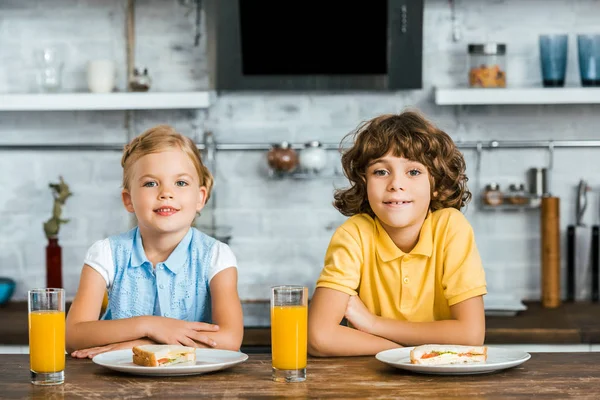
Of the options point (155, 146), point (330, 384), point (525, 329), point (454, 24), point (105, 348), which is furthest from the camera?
point (454, 24)

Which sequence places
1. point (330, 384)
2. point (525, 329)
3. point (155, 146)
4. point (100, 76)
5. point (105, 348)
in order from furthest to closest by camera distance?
point (100, 76), point (525, 329), point (155, 146), point (105, 348), point (330, 384)

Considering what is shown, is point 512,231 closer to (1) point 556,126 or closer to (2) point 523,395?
(1) point 556,126


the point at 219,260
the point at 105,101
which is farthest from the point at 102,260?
the point at 105,101

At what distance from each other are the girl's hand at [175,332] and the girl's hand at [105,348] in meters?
0.02

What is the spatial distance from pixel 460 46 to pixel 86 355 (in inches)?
79.1

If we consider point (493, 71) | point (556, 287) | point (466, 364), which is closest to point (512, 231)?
point (556, 287)

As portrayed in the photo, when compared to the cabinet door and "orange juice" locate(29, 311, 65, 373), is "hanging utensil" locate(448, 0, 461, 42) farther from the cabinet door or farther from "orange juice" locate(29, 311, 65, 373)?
"orange juice" locate(29, 311, 65, 373)

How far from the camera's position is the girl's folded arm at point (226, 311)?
179 centimetres

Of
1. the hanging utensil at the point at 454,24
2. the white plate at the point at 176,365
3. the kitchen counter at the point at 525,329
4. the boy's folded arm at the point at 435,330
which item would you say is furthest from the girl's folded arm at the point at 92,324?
the hanging utensil at the point at 454,24

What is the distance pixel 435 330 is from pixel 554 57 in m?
1.56

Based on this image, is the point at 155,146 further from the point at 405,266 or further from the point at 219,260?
the point at 405,266

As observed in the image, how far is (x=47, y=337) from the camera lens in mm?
1389

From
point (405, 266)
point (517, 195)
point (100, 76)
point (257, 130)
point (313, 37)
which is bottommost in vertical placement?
point (405, 266)

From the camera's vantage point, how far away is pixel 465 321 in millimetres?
1822
